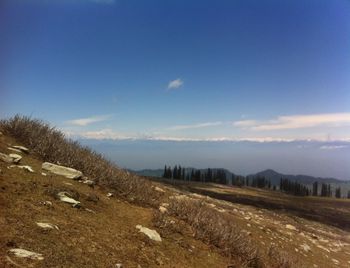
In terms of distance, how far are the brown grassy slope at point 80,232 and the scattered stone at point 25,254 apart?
99 mm

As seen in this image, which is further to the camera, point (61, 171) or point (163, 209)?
point (61, 171)

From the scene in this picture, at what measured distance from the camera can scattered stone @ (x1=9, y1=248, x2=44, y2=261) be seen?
6977mm

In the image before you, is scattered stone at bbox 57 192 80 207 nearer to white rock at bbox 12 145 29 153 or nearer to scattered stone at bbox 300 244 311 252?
white rock at bbox 12 145 29 153

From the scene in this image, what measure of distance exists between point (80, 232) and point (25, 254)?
187 centimetres

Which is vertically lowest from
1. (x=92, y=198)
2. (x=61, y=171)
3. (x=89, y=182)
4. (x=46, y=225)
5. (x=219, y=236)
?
(x=219, y=236)

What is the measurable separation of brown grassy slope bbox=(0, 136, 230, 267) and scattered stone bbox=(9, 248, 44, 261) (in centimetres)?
10

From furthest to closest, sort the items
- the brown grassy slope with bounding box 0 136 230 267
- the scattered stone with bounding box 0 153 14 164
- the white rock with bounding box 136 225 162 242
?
the scattered stone with bounding box 0 153 14 164
the white rock with bounding box 136 225 162 242
the brown grassy slope with bounding box 0 136 230 267

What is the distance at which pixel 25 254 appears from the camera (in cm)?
704

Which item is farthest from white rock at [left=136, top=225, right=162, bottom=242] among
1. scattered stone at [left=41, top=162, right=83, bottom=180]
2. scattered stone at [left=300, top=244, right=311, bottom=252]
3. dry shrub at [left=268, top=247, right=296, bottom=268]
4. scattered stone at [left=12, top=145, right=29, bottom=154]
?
scattered stone at [left=300, top=244, right=311, bottom=252]

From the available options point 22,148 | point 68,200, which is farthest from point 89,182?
point 68,200

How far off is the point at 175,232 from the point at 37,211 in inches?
149

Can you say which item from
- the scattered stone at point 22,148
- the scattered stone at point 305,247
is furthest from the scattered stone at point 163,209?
the scattered stone at point 305,247

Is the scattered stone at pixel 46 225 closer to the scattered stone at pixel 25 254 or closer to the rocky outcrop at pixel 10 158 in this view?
the scattered stone at pixel 25 254

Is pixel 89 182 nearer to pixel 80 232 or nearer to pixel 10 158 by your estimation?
pixel 10 158
